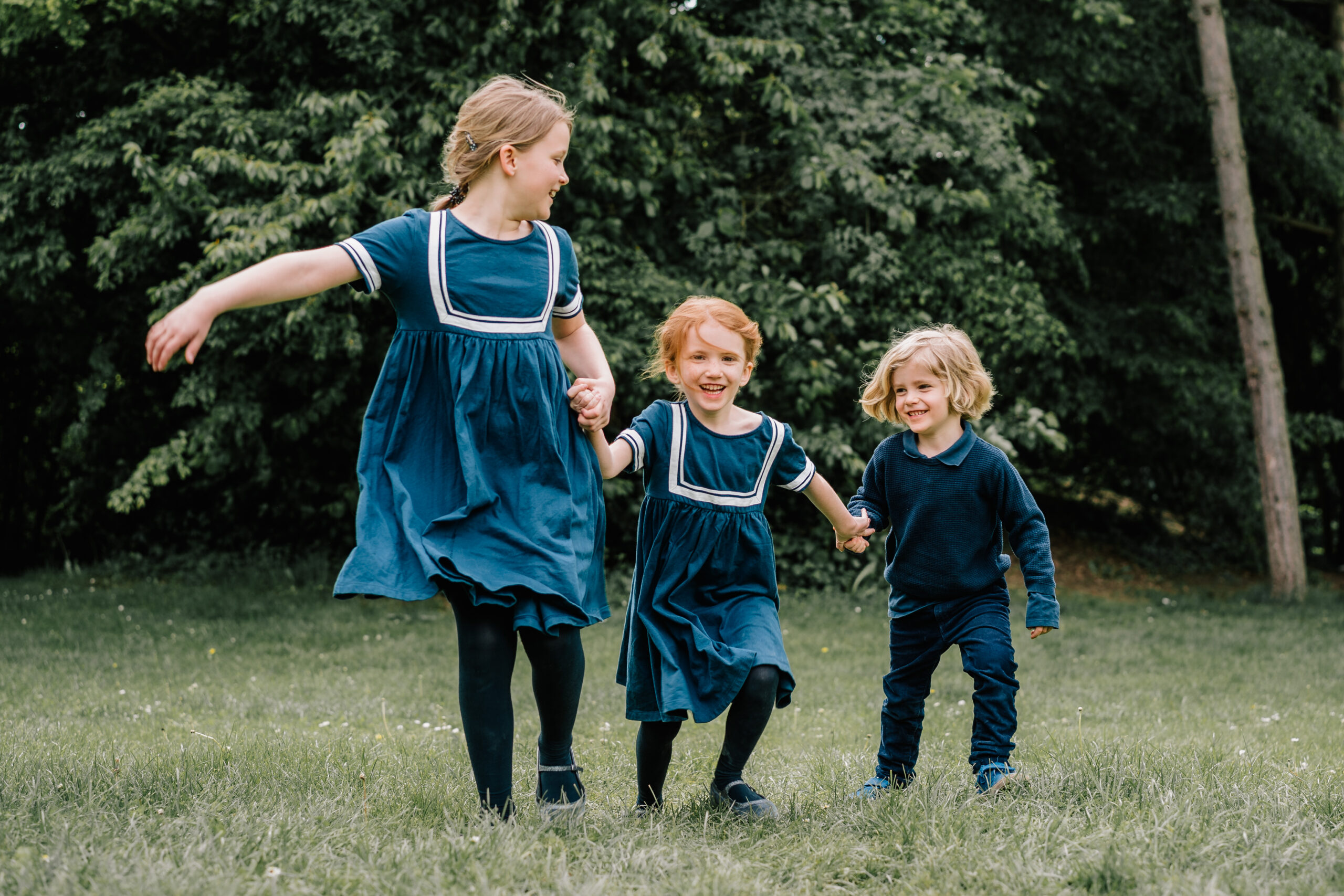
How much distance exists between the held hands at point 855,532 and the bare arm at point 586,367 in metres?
0.90

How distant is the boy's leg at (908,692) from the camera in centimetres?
358

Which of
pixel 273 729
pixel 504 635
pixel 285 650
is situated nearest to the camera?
pixel 504 635

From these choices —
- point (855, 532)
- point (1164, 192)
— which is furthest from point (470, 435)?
point (1164, 192)

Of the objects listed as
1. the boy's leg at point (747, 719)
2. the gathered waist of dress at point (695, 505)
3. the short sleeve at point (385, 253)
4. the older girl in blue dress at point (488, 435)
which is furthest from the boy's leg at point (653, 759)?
the short sleeve at point (385, 253)

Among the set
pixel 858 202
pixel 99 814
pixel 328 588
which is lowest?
pixel 328 588

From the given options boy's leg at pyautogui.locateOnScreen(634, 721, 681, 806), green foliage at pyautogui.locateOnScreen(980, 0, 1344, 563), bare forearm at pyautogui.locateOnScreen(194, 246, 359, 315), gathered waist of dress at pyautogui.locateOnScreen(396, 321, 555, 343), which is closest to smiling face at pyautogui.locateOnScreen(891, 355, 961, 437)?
boy's leg at pyautogui.locateOnScreen(634, 721, 681, 806)

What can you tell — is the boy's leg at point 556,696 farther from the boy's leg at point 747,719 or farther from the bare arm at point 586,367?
the bare arm at point 586,367

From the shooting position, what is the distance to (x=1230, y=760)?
392cm

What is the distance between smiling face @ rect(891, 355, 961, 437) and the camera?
3602 mm

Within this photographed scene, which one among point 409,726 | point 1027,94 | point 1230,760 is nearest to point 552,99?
point 1230,760

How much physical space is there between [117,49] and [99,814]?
29.0 ft

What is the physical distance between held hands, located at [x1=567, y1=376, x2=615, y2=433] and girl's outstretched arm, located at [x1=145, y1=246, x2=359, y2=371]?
61 cm

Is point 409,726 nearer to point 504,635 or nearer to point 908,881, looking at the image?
point 504,635

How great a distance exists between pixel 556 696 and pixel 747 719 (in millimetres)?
545
